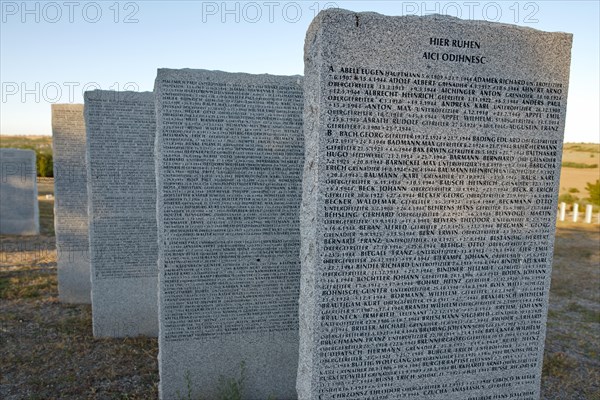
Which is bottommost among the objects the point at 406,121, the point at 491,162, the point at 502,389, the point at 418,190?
the point at 502,389

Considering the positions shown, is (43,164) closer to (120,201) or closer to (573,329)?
(120,201)

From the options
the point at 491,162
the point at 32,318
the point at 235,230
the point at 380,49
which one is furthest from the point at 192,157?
the point at 32,318

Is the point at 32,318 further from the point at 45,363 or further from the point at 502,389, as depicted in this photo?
the point at 502,389

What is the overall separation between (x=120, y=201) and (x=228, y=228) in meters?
2.53

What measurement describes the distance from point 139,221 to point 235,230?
2.42m

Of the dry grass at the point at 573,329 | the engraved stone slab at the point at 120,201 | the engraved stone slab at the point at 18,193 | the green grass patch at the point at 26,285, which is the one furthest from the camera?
the engraved stone slab at the point at 18,193

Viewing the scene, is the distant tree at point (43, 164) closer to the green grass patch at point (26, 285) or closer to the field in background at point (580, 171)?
the green grass patch at point (26, 285)

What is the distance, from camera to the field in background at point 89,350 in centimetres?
525

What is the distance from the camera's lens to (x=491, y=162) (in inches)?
114

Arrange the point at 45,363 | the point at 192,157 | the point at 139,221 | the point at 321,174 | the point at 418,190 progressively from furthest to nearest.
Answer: the point at 139,221
the point at 45,363
the point at 192,157
the point at 418,190
the point at 321,174

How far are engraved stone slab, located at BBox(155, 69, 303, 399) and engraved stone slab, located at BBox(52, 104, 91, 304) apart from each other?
4.33m

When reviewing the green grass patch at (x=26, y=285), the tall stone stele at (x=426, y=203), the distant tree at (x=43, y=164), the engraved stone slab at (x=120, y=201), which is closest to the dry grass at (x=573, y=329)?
the tall stone stele at (x=426, y=203)

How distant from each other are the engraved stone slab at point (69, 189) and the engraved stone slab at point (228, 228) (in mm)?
4332

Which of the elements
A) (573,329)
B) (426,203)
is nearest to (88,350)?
(426,203)
